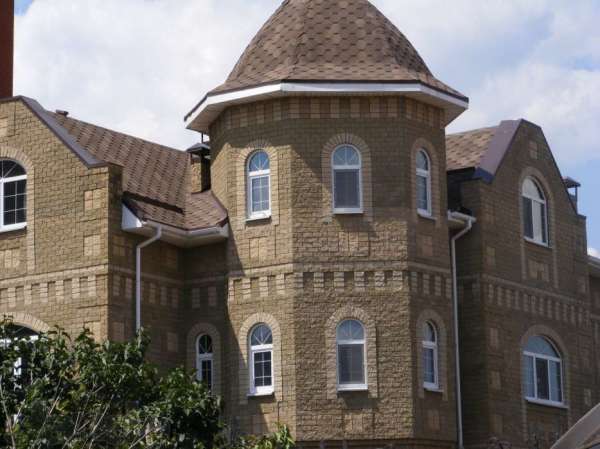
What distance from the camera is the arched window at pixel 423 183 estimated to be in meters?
31.2

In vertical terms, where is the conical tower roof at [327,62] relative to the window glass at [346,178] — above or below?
above

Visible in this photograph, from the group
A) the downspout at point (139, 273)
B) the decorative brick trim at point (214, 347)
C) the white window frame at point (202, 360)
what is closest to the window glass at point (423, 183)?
the decorative brick trim at point (214, 347)

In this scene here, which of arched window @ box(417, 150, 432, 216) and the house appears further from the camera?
arched window @ box(417, 150, 432, 216)

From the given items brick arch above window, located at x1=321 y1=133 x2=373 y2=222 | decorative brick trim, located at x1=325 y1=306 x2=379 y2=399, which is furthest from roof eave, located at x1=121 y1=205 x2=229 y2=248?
decorative brick trim, located at x1=325 y1=306 x2=379 y2=399

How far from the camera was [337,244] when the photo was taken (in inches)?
1190

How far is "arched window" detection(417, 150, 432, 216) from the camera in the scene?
31.2m

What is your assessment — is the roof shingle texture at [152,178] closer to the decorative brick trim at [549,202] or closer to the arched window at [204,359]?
the arched window at [204,359]

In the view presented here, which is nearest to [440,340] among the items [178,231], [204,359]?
[204,359]

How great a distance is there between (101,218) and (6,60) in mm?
8008

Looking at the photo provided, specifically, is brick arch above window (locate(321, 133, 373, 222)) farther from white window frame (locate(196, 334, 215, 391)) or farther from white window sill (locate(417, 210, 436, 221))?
white window frame (locate(196, 334, 215, 391))

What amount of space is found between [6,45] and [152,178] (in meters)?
6.09

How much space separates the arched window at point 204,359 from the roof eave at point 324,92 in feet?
15.4

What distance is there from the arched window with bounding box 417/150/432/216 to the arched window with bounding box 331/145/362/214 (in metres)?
1.40

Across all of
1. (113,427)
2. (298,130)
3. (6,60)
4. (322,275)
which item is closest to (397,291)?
(322,275)
